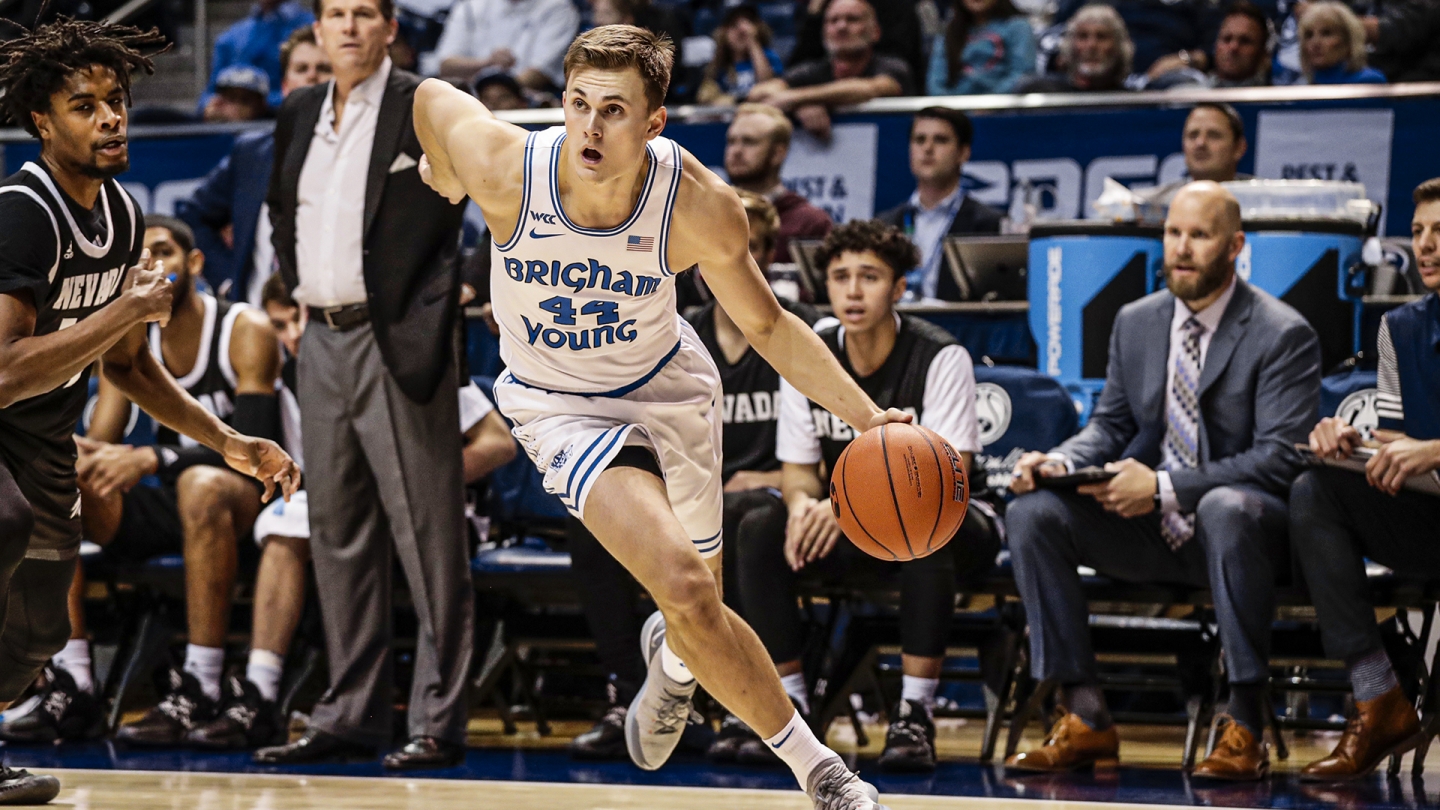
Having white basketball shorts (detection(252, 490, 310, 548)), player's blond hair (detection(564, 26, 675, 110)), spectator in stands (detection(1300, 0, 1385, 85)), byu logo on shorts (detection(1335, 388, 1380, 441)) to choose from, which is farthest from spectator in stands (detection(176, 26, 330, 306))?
spectator in stands (detection(1300, 0, 1385, 85))

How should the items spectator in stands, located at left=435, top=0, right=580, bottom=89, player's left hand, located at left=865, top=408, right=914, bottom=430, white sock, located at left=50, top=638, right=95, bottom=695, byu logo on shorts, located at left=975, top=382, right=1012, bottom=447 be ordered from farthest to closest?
spectator in stands, located at left=435, top=0, right=580, bottom=89, byu logo on shorts, located at left=975, top=382, right=1012, bottom=447, white sock, located at left=50, top=638, right=95, bottom=695, player's left hand, located at left=865, top=408, right=914, bottom=430

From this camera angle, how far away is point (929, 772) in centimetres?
478

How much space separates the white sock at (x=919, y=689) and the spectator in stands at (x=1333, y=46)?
3.97 metres

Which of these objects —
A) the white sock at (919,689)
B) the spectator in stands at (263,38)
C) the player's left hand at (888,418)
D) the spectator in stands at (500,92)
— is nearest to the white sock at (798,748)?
the player's left hand at (888,418)

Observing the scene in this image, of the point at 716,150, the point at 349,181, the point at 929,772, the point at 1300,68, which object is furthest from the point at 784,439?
the point at 1300,68

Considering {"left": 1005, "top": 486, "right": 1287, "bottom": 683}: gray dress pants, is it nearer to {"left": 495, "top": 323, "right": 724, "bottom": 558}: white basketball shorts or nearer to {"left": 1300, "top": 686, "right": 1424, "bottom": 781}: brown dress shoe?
{"left": 1300, "top": 686, "right": 1424, "bottom": 781}: brown dress shoe

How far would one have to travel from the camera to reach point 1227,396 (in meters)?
5.00

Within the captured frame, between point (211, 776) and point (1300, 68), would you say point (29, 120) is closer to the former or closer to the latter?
point (211, 776)

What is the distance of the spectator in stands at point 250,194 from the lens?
22.6 ft

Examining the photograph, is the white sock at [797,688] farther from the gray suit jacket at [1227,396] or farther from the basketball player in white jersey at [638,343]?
the gray suit jacket at [1227,396]

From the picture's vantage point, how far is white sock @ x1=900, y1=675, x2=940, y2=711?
4.85m

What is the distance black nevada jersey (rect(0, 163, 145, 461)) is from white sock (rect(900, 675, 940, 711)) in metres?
2.48

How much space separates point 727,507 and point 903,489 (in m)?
1.60

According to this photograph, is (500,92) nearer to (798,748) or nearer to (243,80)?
(243,80)
